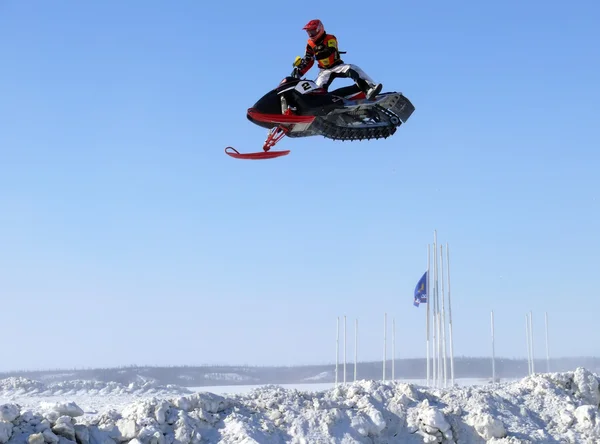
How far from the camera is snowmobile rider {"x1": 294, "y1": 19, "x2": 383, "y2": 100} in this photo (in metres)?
17.3

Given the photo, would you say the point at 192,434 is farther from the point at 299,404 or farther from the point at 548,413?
the point at 548,413

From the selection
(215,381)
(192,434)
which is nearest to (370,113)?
(192,434)

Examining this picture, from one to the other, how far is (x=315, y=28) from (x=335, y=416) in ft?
29.4

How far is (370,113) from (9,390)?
1351 cm

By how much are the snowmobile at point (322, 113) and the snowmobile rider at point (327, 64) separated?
0.64 ft

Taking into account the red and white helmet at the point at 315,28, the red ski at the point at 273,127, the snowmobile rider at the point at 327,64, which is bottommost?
the red ski at the point at 273,127

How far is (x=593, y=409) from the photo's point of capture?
18.2 meters

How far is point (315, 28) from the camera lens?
56.1 feet

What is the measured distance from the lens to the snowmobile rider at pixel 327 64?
17.3 metres

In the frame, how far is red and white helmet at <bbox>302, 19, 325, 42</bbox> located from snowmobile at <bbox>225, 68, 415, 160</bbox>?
0.93 meters

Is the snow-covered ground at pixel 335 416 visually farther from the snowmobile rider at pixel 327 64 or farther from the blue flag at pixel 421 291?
the blue flag at pixel 421 291

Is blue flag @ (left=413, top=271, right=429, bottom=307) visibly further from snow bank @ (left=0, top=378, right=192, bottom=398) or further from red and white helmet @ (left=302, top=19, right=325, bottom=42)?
red and white helmet @ (left=302, top=19, right=325, bottom=42)

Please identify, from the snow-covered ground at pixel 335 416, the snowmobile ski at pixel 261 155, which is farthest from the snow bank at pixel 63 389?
the snowmobile ski at pixel 261 155

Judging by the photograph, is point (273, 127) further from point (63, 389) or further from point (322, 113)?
point (63, 389)
